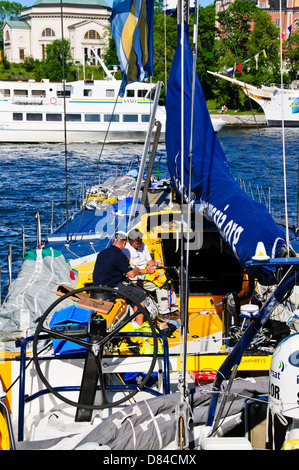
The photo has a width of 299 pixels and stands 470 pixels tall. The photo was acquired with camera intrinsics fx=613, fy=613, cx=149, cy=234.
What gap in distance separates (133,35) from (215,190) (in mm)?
4865

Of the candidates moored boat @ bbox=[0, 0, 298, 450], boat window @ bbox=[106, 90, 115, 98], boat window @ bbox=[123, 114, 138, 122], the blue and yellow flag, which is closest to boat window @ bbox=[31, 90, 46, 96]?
boat window @ bbox=[106, 90, 115, 98]

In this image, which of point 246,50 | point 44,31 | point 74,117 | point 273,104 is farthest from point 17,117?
point 44,31

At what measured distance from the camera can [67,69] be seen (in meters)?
77.2

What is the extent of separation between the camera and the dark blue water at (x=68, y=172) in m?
22.7

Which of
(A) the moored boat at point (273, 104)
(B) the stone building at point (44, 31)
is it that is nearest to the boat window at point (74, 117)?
(A) the moored boat at point (273, 104)

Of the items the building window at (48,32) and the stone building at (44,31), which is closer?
the stone building at (44,31)

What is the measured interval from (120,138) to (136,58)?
123ft

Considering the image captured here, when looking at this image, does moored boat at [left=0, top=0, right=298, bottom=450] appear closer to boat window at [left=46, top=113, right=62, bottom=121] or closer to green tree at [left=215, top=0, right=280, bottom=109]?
boat window at [left=46, top=113, right=62, bottom=121]

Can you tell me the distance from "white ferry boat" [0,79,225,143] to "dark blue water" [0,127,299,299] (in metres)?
1.04

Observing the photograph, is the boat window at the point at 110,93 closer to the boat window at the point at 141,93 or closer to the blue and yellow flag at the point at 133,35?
the boat window at the point at 141,93

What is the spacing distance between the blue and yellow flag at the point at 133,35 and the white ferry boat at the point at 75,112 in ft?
118

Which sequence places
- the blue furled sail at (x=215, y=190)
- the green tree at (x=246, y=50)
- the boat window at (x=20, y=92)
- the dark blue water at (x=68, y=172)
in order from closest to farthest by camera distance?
the blue furled sail at (x=215, y=190) < the dark blue water at (x=68, y=172) < the boat window at (x=20, y=92) < the green tree at (x=246, y=50)

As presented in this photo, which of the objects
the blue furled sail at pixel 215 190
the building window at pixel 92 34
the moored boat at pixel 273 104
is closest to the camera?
the blue furled sail at pixel 215 190
